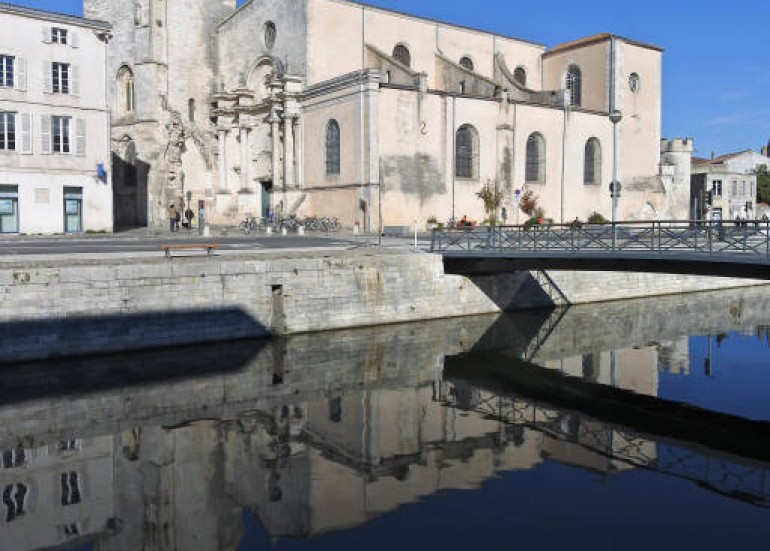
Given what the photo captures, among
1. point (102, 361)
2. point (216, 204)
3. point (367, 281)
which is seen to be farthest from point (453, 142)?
point (102, 361)

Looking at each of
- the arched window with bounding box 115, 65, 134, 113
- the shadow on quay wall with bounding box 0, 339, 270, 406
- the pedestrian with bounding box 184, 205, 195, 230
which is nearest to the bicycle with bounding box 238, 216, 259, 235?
the pedestrian with bounding box 184, 205, 195, 230

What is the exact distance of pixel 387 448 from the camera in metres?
13.4

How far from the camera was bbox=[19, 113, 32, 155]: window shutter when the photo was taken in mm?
32688

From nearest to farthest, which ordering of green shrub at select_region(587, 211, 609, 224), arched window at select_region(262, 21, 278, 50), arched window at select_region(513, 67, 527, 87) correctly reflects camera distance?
arched window at select_region(262, 21, 278, 50) < green shrub at select_region(587, 211, 609, 224) < arched window at select_region(513, 67, 527, 87)

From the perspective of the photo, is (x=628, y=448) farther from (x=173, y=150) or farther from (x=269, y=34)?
(x=269, y=34)

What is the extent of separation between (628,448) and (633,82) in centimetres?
4258

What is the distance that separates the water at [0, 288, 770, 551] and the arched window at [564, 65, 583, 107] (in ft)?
108

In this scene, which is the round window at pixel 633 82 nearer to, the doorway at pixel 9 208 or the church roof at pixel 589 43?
the church roof at pixel 589 43

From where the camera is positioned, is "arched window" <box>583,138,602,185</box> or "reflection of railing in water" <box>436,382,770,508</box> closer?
"reflection of railing in water" <box>436,382,770,508</box>

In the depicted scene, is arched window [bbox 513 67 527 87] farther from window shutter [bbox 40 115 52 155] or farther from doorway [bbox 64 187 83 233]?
window shutter [bbox 40 115 52 155]

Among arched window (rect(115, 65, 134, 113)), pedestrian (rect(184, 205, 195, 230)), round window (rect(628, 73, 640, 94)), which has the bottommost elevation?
pedestrian (rect(184, 205, 195, 230))

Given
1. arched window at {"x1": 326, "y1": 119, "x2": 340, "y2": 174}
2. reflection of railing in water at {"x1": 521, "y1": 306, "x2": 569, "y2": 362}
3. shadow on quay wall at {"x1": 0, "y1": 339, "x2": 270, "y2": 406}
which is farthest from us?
arched window at {"x1": 326, "y1": 119, "x2": 340, "y2": 174}

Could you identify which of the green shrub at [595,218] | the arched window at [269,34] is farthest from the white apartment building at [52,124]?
the green shrub at [595,218]

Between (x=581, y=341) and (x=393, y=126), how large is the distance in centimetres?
1814
